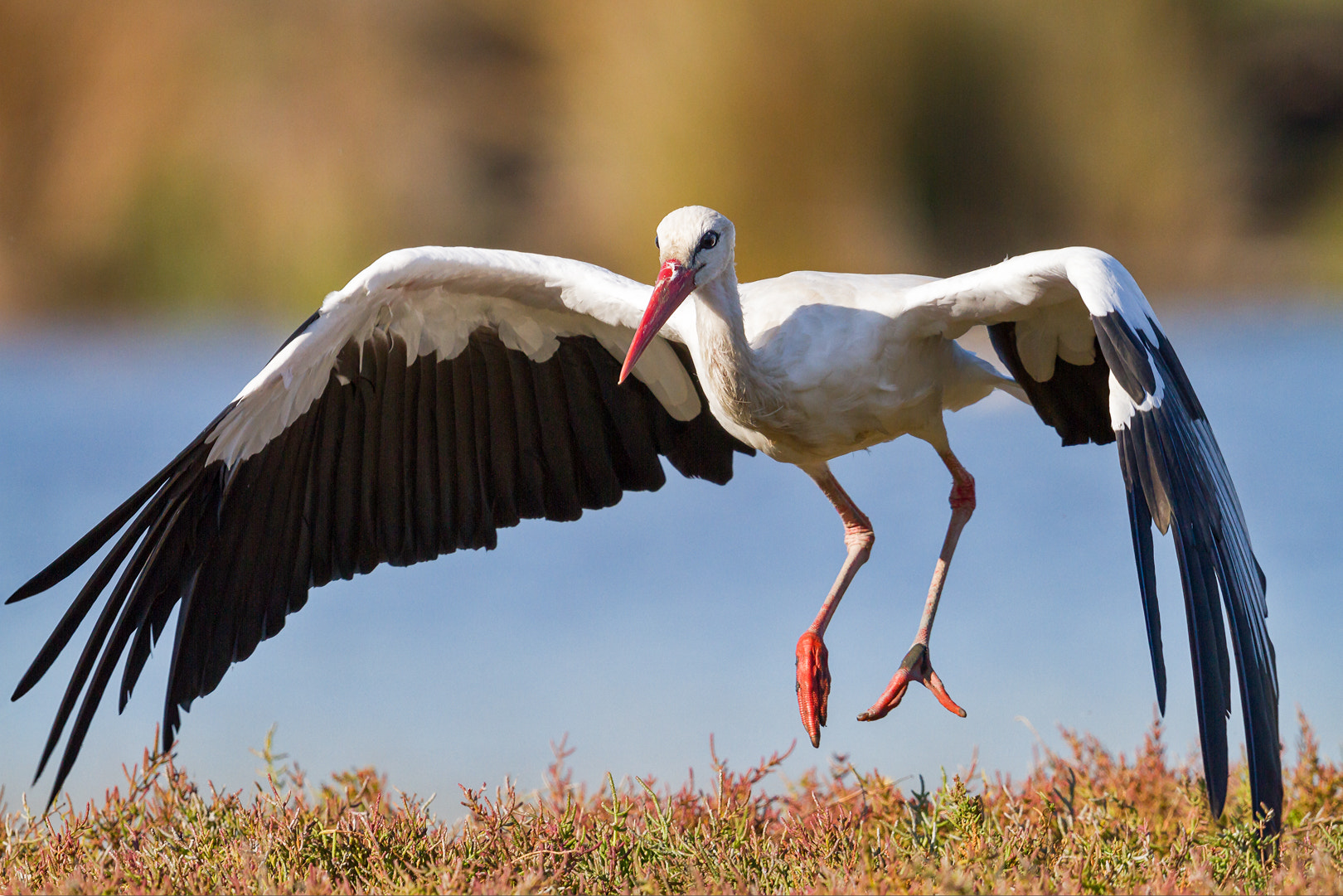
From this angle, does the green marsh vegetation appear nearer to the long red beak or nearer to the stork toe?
the stork toe

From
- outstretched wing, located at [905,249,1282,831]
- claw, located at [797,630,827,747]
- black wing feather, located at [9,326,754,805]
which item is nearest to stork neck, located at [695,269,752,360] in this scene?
outstretched wing, located at [905,249,1282,831]

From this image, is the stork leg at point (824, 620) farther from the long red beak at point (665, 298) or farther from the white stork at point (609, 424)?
the long red beak at point (665, 298)

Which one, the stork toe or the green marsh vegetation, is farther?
the stork toe

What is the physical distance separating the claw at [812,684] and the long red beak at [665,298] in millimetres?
1283

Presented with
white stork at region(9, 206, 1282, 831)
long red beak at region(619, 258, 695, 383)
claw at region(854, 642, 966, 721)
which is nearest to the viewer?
white stork at region(9, 206, 1282, 831)

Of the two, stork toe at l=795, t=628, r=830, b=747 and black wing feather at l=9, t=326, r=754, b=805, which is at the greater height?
black wing feather at l=9, t=326, r=754, b=805

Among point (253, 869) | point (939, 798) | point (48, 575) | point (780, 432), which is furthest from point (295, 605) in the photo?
point (939, 798)

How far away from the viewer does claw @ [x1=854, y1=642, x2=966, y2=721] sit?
375cm

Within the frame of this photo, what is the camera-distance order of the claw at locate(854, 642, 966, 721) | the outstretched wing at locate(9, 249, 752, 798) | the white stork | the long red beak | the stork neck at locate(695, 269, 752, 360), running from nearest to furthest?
the white stork → the long red beak → the stork neck at locate(695, 269, 752, 360) → the outstretched wing at locate(9, 249, 752, 798) → the claw at locate(854, 642, 966, 721)

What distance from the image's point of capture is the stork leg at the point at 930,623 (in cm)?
375

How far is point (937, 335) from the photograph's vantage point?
12.0 ft

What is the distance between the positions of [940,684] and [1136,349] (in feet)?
4.71

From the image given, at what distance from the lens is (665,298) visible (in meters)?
3.17

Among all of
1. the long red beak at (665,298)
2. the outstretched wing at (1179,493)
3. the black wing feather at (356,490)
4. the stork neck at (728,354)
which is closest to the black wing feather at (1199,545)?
the outstretched wing at (1179,493)
